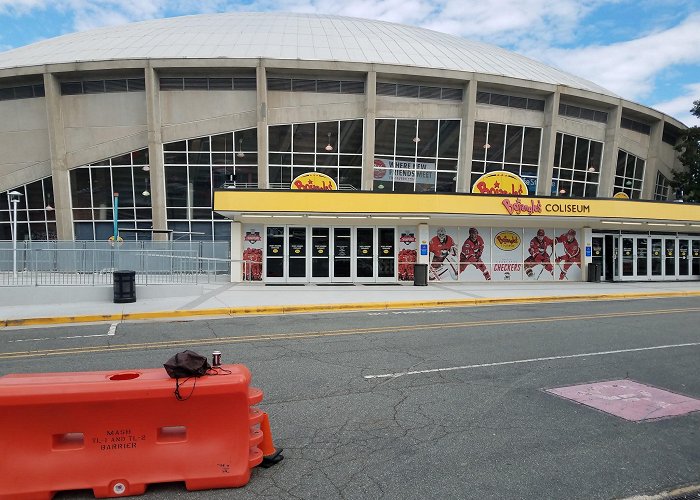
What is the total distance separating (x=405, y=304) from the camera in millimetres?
14250

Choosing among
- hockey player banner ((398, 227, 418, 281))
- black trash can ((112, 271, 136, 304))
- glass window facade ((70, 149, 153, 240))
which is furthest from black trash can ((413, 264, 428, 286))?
glass window facade ((70, 149, 153, 240))

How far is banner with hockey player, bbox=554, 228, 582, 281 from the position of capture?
2261 centimetres

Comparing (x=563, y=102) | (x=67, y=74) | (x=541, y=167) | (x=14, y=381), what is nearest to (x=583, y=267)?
(x=541, y=167)

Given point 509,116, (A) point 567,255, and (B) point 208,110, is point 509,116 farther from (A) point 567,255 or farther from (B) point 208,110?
(B) point 208,110

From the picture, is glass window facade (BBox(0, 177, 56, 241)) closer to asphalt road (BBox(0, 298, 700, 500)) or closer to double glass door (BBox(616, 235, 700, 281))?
asphalt road (BBox(0, 298, 700, 500))

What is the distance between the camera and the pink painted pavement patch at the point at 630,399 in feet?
16.9

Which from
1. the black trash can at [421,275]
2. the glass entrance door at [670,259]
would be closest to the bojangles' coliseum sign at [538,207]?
the black trash can at [421,275]

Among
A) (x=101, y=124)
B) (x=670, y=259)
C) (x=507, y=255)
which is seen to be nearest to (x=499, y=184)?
(x=507, y=255)

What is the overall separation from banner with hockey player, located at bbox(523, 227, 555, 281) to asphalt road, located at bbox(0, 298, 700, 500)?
1047 cm

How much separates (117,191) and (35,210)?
19.1 feet

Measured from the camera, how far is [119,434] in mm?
3539

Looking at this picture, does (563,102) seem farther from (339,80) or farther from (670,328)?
(670,328)

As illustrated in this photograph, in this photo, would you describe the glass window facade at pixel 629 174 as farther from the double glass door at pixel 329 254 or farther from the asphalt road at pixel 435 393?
the asphalt road at pixel 435 393

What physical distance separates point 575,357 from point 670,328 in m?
4.62
